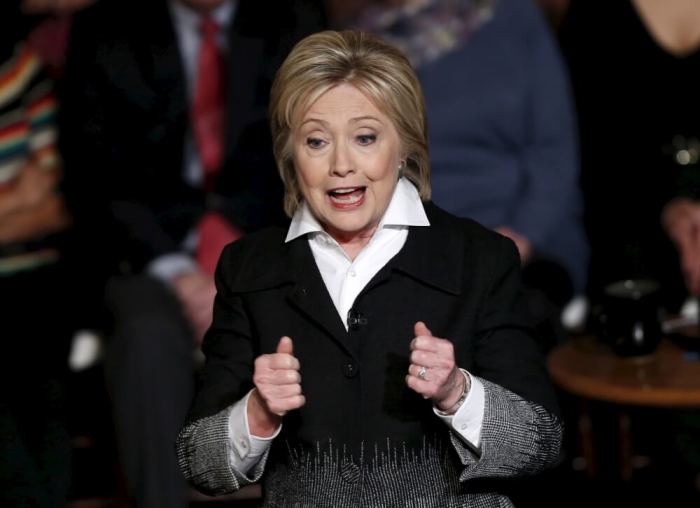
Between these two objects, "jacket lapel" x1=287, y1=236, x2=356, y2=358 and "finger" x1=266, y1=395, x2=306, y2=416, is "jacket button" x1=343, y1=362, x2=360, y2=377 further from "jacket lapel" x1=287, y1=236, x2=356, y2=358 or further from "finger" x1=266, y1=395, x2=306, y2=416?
"finger" x1=266, y1=395, x2=306, y2=416

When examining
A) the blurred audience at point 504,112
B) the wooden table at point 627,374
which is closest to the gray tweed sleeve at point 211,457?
the wooden table at point 627,374

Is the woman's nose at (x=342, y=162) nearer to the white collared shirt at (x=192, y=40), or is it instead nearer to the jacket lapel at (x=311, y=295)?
the jacket lapel at (x=311, y=295)

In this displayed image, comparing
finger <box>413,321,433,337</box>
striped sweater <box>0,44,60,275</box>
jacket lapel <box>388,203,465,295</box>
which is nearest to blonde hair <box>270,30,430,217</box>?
jacket lapel <box>388,203,465,295</box>

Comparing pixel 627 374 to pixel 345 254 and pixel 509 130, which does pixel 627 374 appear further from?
pixel 345 254

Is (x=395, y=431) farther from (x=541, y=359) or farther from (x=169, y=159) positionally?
(x=169, y=159)

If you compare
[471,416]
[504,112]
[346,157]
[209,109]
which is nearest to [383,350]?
[471,416]

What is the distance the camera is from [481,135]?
2.44m

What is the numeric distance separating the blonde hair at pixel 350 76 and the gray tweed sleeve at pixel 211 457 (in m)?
0.37

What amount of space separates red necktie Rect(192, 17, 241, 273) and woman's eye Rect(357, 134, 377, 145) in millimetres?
1065

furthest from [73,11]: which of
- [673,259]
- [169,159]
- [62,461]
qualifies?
[673,259]

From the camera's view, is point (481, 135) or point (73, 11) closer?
point (481, 135)

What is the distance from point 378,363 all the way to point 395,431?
86 millimetres

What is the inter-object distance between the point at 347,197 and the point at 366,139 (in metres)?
0.07

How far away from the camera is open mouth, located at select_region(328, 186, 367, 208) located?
1499 millimetres
